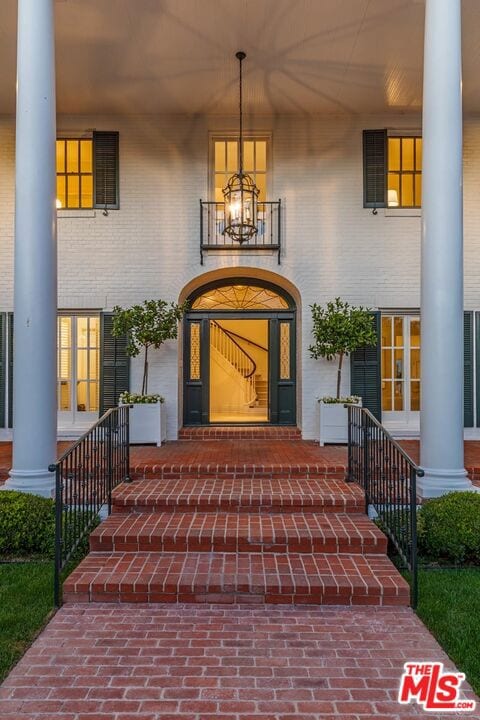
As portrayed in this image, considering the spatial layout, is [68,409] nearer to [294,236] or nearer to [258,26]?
[294,236]

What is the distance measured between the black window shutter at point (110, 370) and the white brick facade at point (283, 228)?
0.63ft

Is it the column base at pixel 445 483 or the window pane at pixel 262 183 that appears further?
the window pane at pixel 262 183

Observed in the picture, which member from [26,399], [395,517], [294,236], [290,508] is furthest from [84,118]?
[395,517]

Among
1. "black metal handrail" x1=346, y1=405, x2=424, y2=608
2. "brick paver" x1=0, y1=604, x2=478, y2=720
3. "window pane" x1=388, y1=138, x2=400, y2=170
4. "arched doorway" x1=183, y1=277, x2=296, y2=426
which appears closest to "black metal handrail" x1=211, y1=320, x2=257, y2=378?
"arched doorway" x1=183, y1=277, x2=296, y2=426

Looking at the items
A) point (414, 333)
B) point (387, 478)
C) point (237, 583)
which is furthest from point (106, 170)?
point (237, 583)

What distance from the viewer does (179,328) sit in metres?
8.30

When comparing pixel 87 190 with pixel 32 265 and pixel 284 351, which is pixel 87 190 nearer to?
pixel 32 265

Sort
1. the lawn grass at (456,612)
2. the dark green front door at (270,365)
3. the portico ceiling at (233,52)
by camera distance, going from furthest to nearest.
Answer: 1. the dark green front door at (270,365)
2. the portico ceiling at (233,52)
3. the lawn grass at (456,612)

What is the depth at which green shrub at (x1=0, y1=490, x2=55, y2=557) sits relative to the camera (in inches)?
172

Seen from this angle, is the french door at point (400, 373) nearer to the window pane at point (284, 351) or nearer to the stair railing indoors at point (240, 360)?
the window pane at point (284, 351)

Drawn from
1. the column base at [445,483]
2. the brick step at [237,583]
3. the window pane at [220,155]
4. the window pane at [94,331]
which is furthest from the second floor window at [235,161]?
the brick step at [237,583]

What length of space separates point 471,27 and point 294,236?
3600mm

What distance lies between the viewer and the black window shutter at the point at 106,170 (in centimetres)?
807

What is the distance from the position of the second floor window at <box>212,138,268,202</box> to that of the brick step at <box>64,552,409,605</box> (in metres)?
6.28
